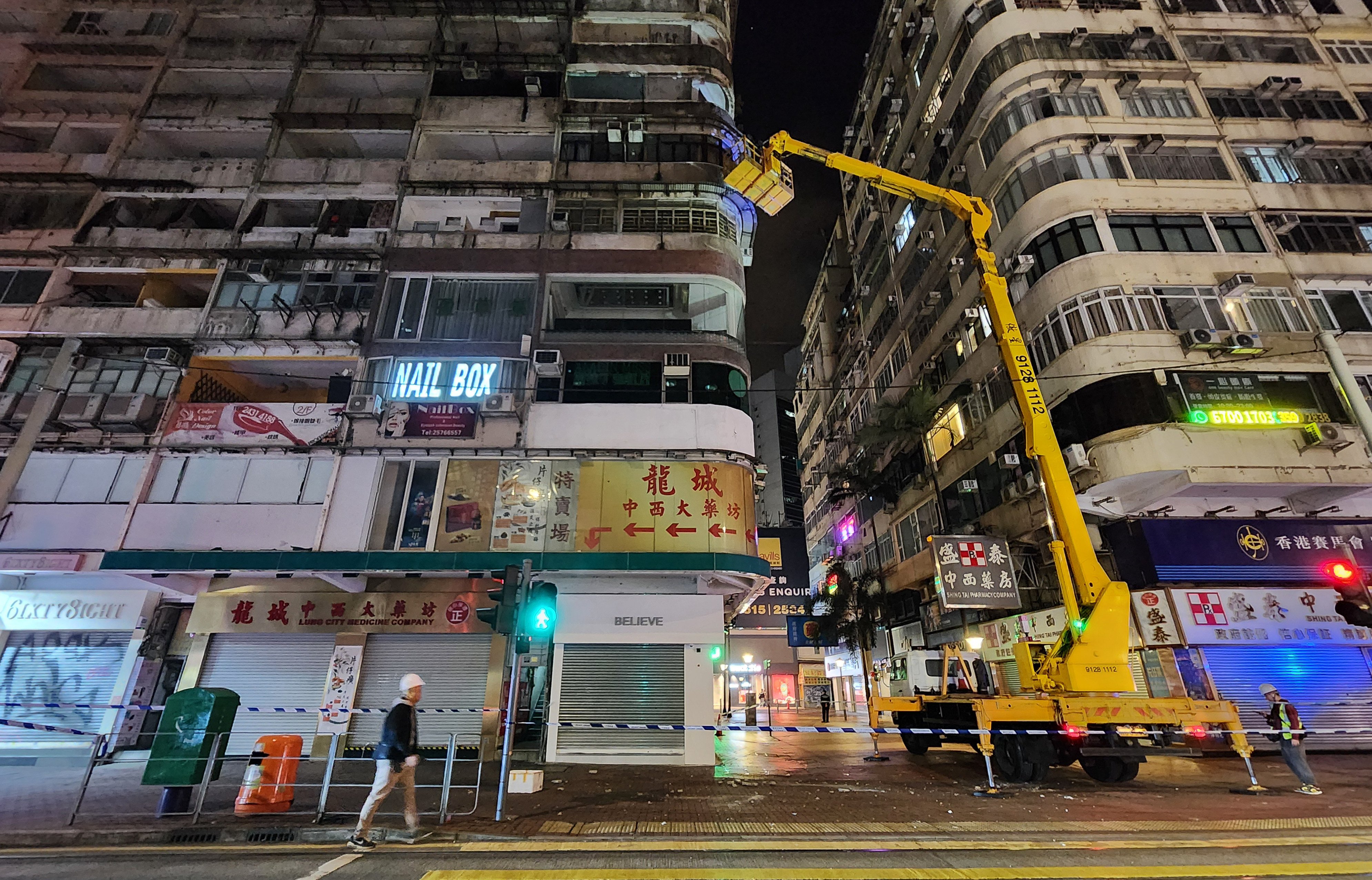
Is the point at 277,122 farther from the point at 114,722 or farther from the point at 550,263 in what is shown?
→ the point at 114,722

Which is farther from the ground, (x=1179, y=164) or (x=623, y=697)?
(x=1179, y=164)

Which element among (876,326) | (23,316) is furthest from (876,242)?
(23,316)

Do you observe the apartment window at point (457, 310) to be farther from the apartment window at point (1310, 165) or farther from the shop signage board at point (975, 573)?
the apartment window at point (1310, 165)

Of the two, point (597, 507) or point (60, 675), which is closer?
point (597, 507)

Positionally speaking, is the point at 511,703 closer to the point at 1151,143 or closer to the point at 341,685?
the point at 341,685

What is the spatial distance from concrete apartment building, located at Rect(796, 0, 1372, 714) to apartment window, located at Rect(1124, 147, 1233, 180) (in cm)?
7

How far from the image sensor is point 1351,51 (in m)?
23.1

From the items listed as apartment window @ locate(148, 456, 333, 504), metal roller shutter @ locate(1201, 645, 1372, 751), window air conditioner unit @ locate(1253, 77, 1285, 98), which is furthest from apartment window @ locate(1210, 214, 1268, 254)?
apartment window @ locate(148, 456, 333, 504)

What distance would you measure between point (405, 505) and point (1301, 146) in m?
32.7

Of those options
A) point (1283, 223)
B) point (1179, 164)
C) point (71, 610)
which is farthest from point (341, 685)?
point (1283, 223)

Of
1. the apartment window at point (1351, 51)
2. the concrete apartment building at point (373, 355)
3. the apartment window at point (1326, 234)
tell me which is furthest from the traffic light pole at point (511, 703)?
the apartment window at point (1351, 51)

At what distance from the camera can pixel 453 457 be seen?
16656 millimetres

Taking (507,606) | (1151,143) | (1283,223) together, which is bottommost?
(507,606)

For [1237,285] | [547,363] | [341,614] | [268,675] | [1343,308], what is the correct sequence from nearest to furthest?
[341,614] < [268,675] < [547,363] < [1237,285] < [1343,308]
